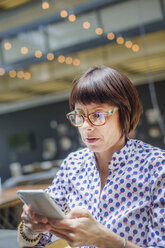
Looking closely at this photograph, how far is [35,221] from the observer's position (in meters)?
1.18

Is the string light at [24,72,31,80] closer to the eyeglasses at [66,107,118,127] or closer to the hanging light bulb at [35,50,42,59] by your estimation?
the hanging light bulb at [35,50,42,59]

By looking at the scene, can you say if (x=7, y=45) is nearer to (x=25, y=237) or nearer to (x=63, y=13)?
(x=63, y=13)

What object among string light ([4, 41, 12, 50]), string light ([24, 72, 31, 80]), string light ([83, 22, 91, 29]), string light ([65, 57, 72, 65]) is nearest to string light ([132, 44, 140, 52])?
string light ([83, 22, 91, 29])

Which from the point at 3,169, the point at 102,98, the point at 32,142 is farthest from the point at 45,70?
the point at 102,98

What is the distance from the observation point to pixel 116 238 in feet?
3.55

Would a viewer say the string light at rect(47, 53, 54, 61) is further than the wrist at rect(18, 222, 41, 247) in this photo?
Yes

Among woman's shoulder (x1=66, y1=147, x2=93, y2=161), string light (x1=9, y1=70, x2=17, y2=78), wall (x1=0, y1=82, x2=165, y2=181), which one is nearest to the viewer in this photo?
woman's shoulder (x1=66, y1=147, x2=93, y2=161)

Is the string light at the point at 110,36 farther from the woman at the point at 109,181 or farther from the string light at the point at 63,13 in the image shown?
the woman at the point at 109,181

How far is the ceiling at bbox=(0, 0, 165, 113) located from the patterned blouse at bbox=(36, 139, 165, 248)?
5.68m

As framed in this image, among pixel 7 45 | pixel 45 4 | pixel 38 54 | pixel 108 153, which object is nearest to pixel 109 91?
pixel 108 153

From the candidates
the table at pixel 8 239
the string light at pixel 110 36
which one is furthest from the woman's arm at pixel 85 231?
the string light at pixel 110 36

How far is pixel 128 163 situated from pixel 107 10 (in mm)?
5997

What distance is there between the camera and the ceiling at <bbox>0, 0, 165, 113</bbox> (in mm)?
6691

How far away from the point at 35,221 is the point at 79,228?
212mm
